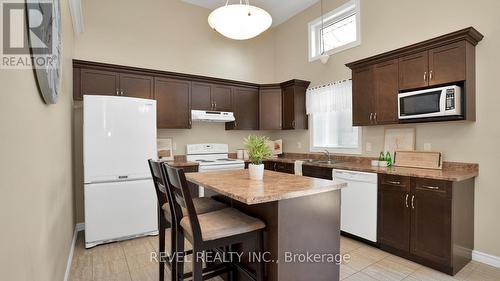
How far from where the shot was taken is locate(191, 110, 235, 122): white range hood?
4.27 metres

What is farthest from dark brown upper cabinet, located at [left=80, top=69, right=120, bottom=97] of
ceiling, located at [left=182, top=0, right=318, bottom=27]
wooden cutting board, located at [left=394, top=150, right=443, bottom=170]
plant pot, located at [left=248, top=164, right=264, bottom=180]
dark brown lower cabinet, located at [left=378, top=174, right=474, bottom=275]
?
wooden cutting board, located at [left=394, top=150, right=443, bottom=170]

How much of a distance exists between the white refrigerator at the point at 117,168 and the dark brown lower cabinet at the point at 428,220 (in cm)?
295

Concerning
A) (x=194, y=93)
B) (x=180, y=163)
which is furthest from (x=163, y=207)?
(x=194, y=93)

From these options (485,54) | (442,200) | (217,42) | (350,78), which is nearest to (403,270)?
(442,200)

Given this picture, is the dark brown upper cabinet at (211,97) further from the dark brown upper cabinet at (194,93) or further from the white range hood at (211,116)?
the white range hood at (211,116)

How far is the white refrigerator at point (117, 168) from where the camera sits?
10.3 ft

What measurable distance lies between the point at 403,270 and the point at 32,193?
309cm

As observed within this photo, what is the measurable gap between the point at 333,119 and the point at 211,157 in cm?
230

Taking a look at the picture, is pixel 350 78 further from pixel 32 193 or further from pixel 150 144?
pixel 32 193

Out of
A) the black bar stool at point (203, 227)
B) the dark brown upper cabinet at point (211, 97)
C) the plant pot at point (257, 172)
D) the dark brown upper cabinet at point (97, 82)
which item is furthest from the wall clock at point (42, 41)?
the dark brown upper cabinet at point (211, 97)

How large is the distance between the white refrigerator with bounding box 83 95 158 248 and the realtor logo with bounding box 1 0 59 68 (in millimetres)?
1983

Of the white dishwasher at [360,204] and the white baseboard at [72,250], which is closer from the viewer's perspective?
the white baseboard at [72,250]

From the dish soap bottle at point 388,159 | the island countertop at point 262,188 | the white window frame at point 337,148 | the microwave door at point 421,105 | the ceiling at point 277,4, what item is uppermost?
the ceiling at point 277,4

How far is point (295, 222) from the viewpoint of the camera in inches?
70.0
